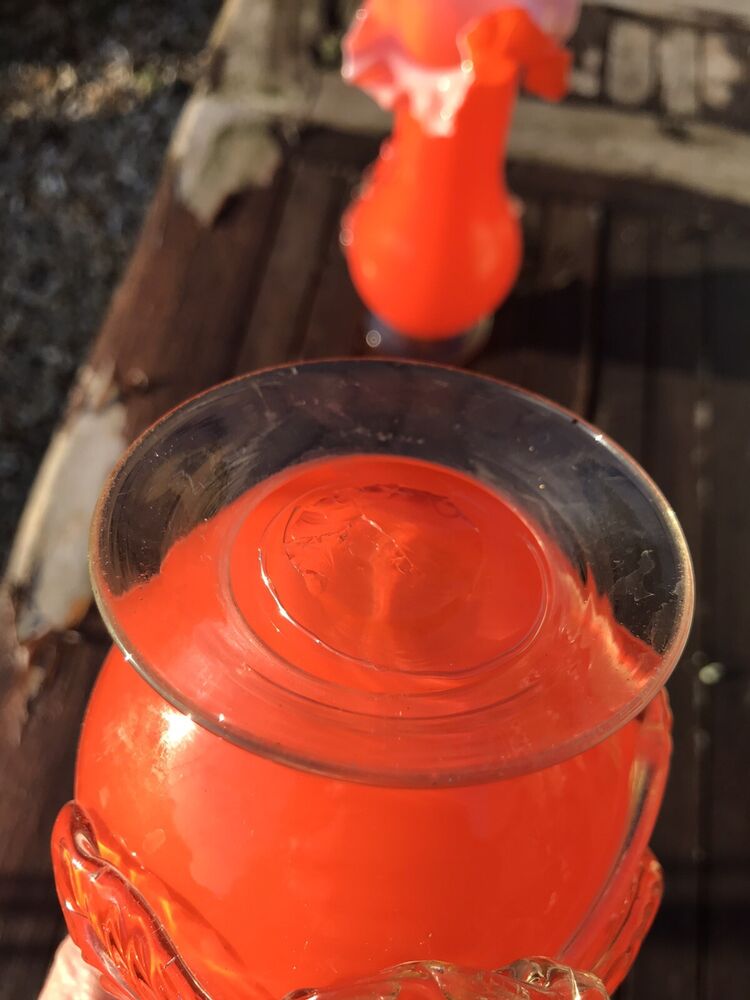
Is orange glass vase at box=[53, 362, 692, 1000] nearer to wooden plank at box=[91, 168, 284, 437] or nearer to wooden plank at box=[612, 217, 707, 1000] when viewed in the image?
wooden plank at box=[612, 217, 707, 1000]

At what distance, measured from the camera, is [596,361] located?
3.69 feet

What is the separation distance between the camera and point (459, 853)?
436 mm

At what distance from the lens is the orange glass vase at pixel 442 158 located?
880 mm

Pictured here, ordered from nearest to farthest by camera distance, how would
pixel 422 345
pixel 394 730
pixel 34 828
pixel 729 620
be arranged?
pixel 394 730 → pixel 34 828 → pixel 729 620 → pixel 422 345

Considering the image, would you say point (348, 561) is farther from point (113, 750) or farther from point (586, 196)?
point (586, 196)

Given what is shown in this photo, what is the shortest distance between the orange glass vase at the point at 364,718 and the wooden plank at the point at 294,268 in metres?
0.54

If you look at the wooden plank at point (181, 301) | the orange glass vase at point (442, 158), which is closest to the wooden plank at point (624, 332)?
the orange glass vase at point (442, 158)

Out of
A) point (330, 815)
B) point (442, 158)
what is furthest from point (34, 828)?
point (442, 158)

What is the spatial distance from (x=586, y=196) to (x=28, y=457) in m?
1.01

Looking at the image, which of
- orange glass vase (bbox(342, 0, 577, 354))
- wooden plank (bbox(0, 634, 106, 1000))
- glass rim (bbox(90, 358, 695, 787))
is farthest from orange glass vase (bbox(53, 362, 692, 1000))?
orange glass vase (bbox(342, 0, 577, 354))

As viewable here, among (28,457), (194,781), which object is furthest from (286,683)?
(28,457)

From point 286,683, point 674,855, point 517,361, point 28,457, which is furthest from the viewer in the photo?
point 28,457

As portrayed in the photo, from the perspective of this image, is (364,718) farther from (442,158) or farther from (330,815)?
(442,158)

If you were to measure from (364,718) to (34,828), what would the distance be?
484 millimetres
